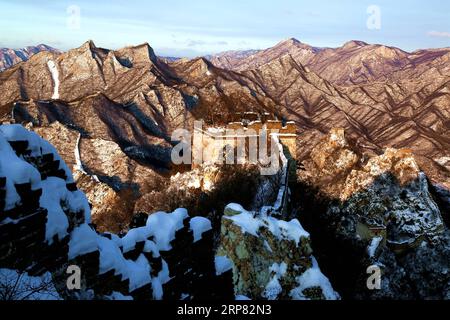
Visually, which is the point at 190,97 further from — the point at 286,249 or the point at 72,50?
the point at 286,249

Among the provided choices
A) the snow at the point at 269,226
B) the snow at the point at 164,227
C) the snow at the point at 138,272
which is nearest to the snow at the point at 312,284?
the snow at the point at 269,226

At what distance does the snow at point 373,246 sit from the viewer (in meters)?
25.5

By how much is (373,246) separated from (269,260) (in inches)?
469

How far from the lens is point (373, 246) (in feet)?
84.9

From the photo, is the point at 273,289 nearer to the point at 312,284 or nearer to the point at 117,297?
the point at 312,284

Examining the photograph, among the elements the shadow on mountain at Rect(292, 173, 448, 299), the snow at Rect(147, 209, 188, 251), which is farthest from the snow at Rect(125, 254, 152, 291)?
the shadow on mountain at Rect(292, 173, 448, 299)

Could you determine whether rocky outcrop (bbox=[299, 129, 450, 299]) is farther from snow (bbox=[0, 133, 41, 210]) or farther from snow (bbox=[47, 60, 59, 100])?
snow (bbox=[47, 60, 59, 100])

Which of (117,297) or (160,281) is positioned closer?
(117,297)

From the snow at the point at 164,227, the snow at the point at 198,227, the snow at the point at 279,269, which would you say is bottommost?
the snow at the point at 279,269

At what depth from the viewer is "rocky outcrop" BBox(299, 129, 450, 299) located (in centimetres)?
2500

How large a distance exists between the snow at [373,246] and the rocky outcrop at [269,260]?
10167mm

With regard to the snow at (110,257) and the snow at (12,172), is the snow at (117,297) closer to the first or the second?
the snow at (110,257)

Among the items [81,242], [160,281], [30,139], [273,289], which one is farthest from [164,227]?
[273,289]
